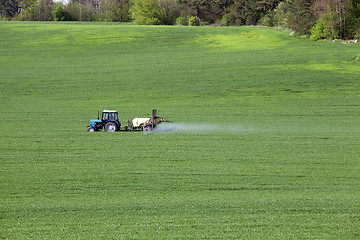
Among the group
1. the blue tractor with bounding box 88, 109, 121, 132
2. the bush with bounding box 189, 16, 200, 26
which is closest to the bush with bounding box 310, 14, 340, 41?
the bush with bounding box 189, 16, 200, 26

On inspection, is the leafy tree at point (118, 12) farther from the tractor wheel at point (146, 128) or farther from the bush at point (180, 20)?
the tractor wheel at point (146, 128)

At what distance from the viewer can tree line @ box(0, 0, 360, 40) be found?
50594mm

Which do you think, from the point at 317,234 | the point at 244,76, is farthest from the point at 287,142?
the point at 244,76

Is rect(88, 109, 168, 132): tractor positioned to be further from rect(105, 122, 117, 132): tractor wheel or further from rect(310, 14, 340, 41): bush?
rect(310, 14, 340, 41): bush

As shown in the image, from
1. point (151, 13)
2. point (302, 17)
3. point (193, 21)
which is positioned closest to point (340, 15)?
point (302, 17)

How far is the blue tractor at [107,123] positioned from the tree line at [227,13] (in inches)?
1387

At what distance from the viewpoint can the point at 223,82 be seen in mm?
36406

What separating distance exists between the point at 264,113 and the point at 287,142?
752 centimetres

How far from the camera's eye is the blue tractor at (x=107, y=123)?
2240 cm

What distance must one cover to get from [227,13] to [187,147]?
59.9 m

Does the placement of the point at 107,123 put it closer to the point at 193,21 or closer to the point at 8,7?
the point at 193,21

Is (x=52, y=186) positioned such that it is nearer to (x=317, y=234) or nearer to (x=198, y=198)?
(x=198, y=198)

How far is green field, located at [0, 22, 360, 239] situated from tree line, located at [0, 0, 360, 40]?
4835 millimetres

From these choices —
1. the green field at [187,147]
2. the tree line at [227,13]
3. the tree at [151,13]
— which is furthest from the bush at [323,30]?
the tree at [151,13]
